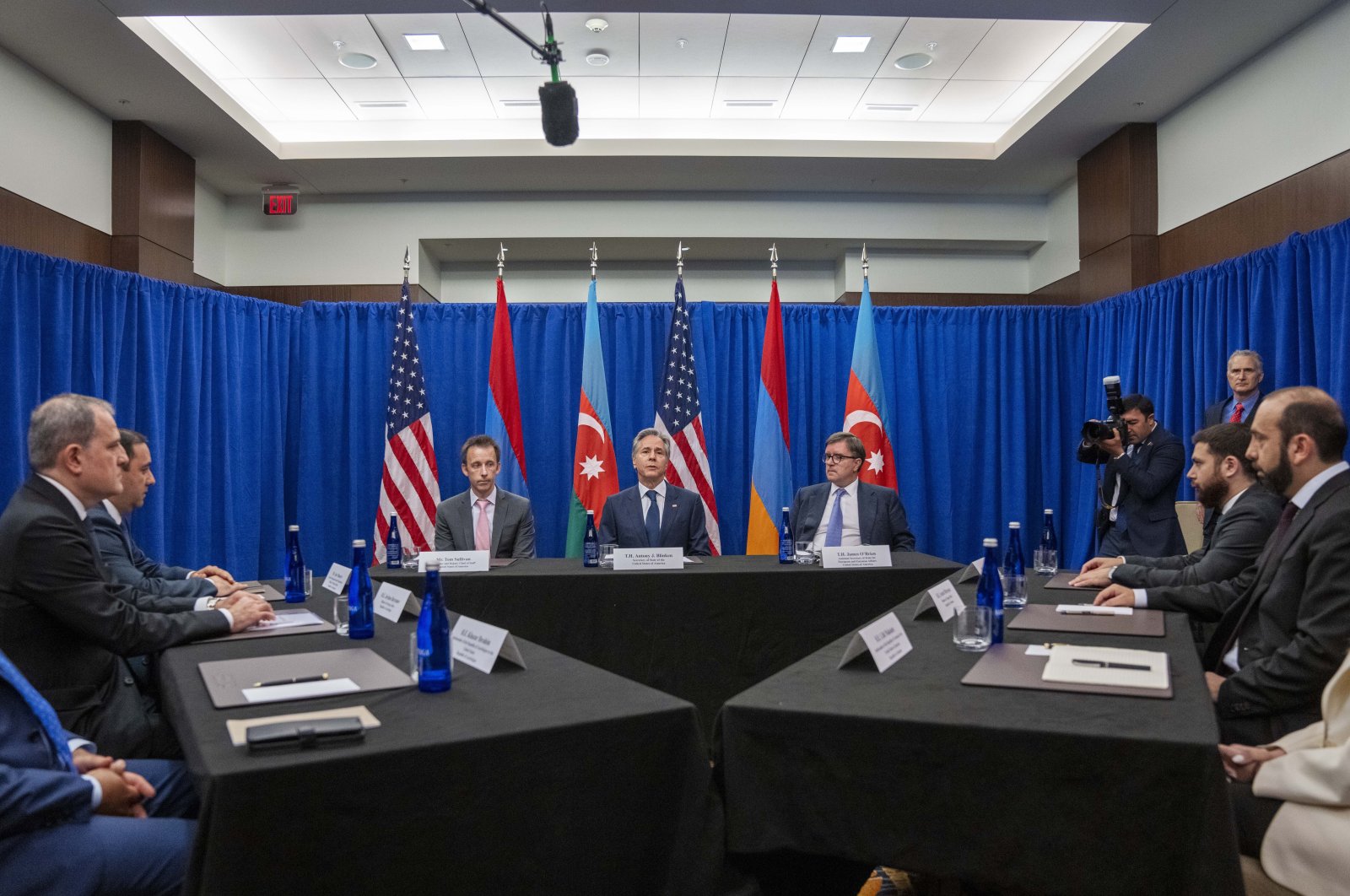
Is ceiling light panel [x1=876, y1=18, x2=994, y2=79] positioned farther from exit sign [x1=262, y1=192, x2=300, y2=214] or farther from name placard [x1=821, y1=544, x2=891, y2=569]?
exit sign [x1=262, y1=192, x2=300, y2=214]

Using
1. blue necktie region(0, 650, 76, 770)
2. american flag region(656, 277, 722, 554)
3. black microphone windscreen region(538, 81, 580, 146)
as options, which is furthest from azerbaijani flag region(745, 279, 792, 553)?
blue necktie region(0, 650, 76, 770)

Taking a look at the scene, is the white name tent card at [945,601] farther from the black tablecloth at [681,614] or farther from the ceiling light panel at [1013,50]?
the ceiling light panel at [1013,50]

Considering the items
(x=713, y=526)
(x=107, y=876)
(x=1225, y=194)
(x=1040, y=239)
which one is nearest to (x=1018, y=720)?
(x=107, y=876)

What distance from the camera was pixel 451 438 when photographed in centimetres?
660

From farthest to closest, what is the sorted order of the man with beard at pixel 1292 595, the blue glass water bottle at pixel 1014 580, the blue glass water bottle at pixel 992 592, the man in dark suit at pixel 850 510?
the man in dark suit at pixel 850 510 < the blue glass water bottle at pixel 1014 580 < the blue glass water bottle at pixel 992 592 < the man with beard at pixel 1292 595

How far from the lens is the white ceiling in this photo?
5262 mm

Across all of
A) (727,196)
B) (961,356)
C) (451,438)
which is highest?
(727,196)

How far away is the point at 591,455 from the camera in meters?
6.01

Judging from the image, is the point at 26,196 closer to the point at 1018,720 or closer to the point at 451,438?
the point at 451,438

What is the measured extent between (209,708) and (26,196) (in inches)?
195

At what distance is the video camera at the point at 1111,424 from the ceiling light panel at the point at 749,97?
290cm

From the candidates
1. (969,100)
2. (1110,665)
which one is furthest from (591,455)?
(1110,665)

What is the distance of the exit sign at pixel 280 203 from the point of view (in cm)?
698

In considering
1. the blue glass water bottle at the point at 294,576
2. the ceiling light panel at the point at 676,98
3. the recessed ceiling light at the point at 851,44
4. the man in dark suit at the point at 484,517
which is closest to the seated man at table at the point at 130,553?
the blue glass water bottle at the point at 294,576
